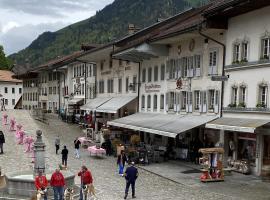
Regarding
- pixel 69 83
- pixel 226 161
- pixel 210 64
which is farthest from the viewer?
pixel 69 83

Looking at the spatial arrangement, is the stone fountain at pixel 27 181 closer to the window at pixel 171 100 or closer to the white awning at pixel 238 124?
the white awning at pixel 238 124

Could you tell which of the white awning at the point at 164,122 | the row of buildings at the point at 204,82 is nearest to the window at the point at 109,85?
the row of buildings at the point at 204,82

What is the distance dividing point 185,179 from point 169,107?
11.8 metres

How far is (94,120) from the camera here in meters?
52.3

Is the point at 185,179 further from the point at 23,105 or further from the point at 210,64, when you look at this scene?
the point at 23,105

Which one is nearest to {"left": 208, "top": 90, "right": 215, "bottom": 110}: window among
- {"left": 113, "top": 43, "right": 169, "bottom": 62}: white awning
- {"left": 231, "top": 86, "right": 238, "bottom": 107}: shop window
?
{"left": 231, "top": 86, "right": 238, "bottom": 107}: shop window

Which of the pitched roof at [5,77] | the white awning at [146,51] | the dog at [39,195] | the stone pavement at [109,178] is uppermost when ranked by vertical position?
the white awning at [146,51]

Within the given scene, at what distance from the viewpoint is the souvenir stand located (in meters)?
24.0

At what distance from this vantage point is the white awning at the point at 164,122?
28.7 metres

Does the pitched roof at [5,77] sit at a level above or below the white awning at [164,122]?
above

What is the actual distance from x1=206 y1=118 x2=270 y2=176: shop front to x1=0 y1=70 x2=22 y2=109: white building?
8243 cm

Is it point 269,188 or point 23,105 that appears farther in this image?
point 23,105

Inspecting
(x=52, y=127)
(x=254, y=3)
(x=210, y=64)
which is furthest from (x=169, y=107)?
(x=52, y=127)

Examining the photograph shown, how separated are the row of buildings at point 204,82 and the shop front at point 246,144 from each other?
55 millimetres
